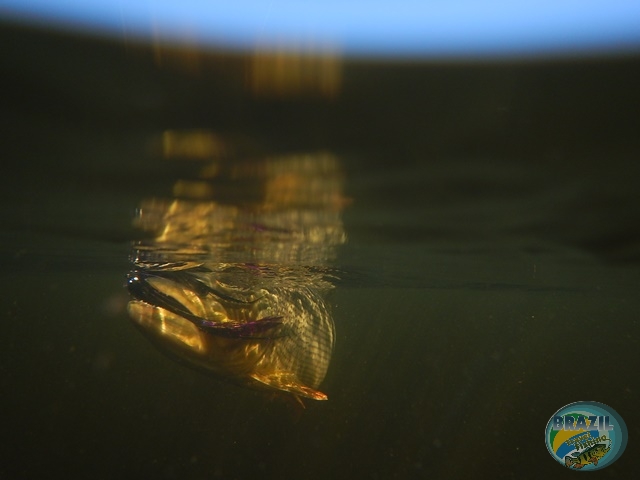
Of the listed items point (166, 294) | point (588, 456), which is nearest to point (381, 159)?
point (166, 294)

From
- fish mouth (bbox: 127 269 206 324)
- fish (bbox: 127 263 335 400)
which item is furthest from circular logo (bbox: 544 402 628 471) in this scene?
fish mouth (bbox: 127 269 206 324)

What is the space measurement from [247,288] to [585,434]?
7447 millimetres

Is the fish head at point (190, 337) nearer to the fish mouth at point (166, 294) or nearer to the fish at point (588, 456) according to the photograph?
the fish mouth at point (166, 294)

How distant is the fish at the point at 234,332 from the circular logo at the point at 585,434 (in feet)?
15.7

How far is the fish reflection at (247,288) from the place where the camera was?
6.74 m

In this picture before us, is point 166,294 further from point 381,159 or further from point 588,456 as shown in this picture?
point 588,456

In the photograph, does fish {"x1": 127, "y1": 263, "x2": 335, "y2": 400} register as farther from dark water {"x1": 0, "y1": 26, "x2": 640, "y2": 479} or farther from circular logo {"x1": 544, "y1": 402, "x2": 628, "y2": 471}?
circular logo {"x1": 544, "y1": 402, "x2": 628, "y2": 471}

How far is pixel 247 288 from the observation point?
35.2 feet

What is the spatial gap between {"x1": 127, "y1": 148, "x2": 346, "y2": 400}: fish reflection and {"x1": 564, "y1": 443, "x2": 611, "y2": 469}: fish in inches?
212

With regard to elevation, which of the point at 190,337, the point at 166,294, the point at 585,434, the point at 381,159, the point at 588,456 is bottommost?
the point at 588,456

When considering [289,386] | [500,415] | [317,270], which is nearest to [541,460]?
[317,270]

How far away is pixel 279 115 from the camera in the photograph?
15.0 ft

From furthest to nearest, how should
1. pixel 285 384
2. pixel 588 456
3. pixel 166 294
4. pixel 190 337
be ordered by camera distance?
pixel 588 456 → pixel 166 294 → pixel 285 384 → pixel 190 337

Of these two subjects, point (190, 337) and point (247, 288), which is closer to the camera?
point (190, 337)
